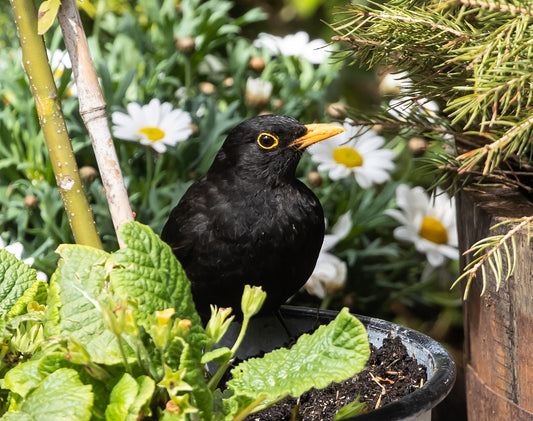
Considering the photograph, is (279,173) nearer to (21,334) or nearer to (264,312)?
(264,312)

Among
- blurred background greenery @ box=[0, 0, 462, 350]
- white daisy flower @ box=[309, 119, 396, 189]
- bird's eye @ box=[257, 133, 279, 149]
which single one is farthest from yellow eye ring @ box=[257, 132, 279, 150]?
white daisy flower @ box=[309, 119, 396, 189]

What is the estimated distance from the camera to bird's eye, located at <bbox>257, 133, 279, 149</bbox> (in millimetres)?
1638

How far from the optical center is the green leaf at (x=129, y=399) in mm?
818

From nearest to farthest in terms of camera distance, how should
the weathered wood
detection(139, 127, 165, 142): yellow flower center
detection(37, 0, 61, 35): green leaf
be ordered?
detection(37, 0, 61, 35): green leaf → the weathered wood → detection(139, 127, 165, 142): yellow flower center

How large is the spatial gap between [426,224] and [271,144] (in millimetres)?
726

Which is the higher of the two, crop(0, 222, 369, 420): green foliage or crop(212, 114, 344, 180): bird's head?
crop(0, 222, 369, 420): green foliage

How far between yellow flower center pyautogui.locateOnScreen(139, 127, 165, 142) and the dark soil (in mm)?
1042

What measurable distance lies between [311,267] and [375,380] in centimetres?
40

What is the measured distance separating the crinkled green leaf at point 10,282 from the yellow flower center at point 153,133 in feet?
3.46

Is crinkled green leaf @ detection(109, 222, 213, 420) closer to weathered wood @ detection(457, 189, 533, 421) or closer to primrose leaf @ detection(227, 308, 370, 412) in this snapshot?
primrose leaf @ detection(227, 308, 370, 412)

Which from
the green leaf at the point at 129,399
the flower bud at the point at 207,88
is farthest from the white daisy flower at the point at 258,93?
the green leaf at the point at 129,399

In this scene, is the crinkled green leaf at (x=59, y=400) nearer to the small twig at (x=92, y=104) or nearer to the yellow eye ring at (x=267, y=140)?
the small twig at (x=92, y=104)

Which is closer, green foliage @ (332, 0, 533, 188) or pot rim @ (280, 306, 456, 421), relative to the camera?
pot rim @ (280, 306, 456, 421)

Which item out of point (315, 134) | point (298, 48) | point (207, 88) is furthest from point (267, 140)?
point (298, 48)
